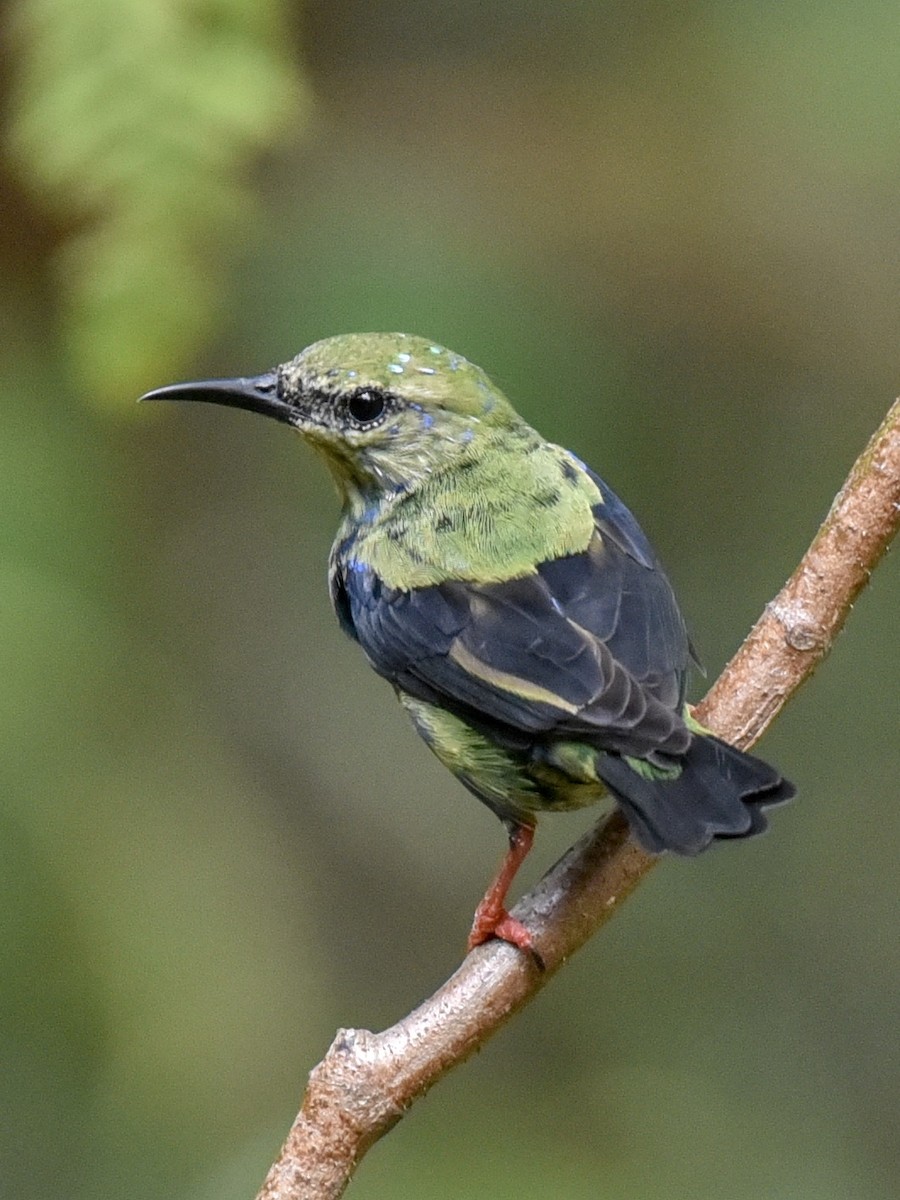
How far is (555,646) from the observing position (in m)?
3.57

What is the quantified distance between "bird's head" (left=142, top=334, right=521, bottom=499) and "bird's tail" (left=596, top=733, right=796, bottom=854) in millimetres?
1149

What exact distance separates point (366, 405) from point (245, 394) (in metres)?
0.29

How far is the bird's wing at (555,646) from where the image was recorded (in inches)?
134

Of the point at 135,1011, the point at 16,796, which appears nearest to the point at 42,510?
the point at 16,796

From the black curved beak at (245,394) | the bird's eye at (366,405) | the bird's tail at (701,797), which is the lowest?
the bird's tail at (701,797)

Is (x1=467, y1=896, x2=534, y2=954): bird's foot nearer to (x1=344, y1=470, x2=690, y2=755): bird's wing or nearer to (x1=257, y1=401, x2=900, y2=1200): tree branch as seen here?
(x1=257, y1=401, x2=900, y2=1200): tree branch

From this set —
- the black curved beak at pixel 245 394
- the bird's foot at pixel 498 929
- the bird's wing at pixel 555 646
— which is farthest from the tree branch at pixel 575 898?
the black curved beak at pixel 245 394

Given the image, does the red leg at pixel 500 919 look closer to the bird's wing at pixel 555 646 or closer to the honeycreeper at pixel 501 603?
the honeycreeper at pixel 501 603

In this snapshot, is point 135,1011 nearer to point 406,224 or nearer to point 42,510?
point 42,510

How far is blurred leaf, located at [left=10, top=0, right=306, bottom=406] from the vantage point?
271 cm

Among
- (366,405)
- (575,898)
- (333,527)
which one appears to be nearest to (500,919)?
(575,898)

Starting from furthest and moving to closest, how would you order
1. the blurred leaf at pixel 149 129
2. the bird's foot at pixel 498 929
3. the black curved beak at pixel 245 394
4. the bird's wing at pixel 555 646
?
the black curved beak at pixel 245 394 < the bird's wing at pixel 555 646 < the bird's foot at pixel 498 929 < the blurred leaf at pixel 149 129

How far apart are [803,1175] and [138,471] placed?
3139mm

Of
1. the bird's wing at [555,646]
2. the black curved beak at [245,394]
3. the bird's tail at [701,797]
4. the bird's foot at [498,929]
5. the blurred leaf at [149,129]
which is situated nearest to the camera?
the blurred leaf at [149,129]
